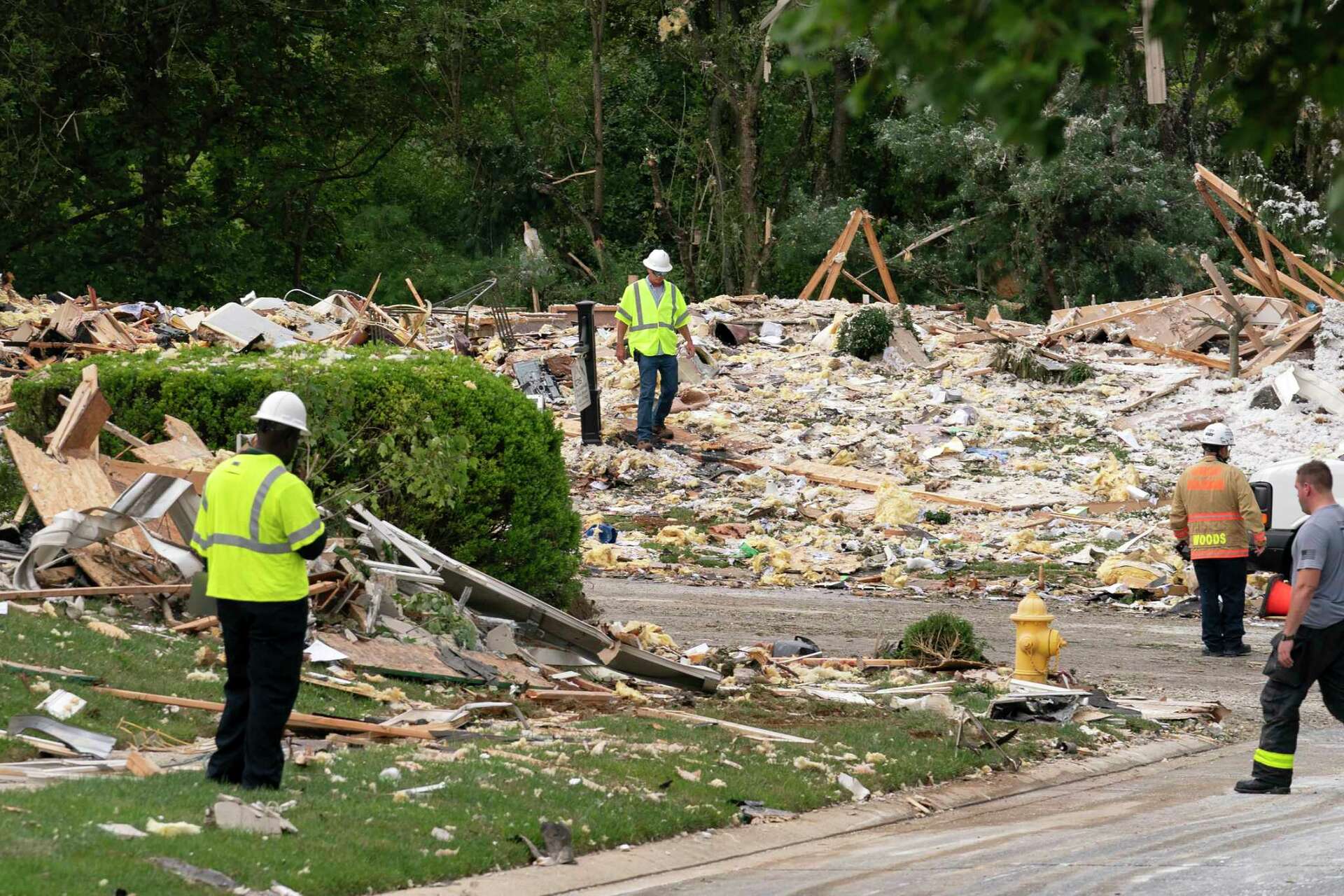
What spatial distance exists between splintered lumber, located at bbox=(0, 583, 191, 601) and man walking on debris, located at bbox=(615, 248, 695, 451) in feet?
33.4

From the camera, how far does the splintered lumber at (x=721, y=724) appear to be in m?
9.33

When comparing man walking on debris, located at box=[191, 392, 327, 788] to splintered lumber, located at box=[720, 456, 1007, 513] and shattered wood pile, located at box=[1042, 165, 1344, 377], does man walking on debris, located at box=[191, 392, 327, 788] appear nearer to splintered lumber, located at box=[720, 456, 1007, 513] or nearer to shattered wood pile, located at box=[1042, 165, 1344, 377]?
splintered lumber, located at box=[720, 456, 1007, 513]

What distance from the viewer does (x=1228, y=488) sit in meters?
12.9

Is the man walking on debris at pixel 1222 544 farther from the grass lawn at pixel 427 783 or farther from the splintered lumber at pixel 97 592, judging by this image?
the splintered lumber at pixel 97 592

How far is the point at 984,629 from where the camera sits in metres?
13.7

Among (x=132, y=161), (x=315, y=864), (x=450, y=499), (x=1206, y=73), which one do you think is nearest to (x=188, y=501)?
(x=450, y=499)

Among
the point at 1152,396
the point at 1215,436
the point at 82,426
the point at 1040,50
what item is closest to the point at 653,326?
the point at 1152,396

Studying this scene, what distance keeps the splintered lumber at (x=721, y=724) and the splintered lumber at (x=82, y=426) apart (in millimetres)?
4238

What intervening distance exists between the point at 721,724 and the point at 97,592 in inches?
144

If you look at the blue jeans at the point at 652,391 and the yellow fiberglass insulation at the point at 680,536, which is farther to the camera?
the blue jeans at the point at 652,391

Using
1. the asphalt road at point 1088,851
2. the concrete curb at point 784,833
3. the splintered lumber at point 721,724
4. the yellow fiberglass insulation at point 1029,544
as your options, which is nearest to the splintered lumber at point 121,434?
the splintered lumber at point 721,724

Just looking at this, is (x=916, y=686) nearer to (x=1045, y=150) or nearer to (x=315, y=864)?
(x=315, y=864)

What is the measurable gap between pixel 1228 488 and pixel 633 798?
22.3 feet

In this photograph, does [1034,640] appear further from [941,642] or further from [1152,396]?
[1152,396]
